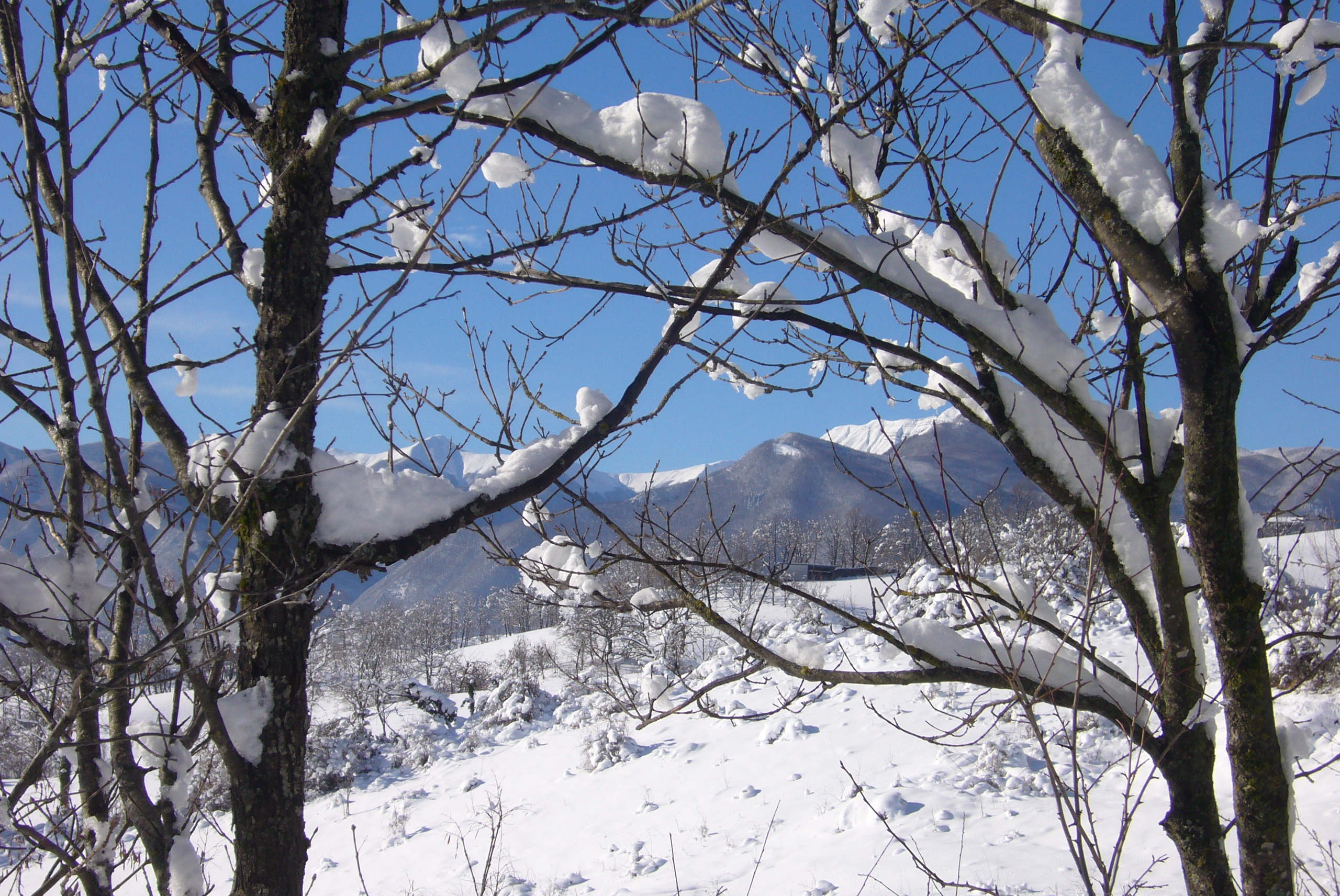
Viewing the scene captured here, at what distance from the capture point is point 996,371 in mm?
2408

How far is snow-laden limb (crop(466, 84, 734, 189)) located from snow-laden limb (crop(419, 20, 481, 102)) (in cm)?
14

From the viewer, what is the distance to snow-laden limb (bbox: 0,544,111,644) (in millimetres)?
1500

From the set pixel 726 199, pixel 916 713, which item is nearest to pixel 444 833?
pixel 916 713

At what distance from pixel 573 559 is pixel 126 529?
133 cm

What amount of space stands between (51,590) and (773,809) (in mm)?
9913

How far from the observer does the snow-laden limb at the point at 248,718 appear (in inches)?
65.9

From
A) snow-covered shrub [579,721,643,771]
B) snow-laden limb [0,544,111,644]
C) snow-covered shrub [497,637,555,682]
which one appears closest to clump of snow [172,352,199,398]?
snow-laden limb [0,544,111,644]

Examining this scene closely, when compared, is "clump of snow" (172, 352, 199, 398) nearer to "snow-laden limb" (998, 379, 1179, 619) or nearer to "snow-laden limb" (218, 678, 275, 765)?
"snow-laden limb" (218, 678, 275, 765)

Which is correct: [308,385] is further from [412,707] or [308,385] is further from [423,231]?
[412,707]

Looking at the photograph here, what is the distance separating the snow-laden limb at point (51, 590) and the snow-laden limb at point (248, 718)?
0.37m

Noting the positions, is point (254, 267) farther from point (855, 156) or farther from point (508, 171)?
point (855, 156)

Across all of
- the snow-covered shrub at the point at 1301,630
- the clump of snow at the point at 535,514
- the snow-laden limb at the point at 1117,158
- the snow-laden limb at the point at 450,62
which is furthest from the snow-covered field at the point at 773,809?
the snow-laden limb at the point at 450,62

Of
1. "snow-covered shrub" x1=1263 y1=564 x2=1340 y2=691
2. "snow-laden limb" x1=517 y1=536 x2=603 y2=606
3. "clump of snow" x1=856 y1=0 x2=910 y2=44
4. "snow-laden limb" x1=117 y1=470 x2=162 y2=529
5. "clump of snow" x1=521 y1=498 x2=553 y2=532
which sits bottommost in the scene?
"snow-covered shrub" x1=1263 y1=564 x2=1340 y2=691

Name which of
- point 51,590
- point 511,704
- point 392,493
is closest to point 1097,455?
point 392,493
